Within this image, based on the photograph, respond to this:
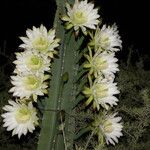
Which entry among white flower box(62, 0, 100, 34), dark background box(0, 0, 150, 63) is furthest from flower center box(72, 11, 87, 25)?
dark background box(0, 0, 150, 63)

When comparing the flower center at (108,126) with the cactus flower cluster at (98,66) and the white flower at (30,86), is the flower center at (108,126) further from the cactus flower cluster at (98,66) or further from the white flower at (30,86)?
the white flower at (30,86)

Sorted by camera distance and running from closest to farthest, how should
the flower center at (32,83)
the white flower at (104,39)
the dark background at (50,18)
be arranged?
the flower center at (32,83) → the white flower at (104,39) → the dark background at (50,18)

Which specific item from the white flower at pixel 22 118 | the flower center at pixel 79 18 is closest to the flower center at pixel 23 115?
the white flower at pixel 22 118

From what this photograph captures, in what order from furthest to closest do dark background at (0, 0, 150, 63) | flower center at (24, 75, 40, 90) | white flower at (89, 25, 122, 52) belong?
dark background at (0, 0, 150, 63) < white flower at (89, 25, 122, 52) < flower center at (24, 75, 40, 90)

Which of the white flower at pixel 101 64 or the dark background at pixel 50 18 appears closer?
the white flower at pixel 101 64

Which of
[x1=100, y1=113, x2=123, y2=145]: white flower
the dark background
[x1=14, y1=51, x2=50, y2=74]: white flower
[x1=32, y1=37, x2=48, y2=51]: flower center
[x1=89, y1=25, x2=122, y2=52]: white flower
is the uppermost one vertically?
the dark background

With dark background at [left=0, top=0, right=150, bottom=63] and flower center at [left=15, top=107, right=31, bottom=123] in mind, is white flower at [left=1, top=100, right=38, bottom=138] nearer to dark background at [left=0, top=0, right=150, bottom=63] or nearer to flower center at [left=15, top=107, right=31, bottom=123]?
flower center at [left=15, top=107, right=31, bottom=123]
